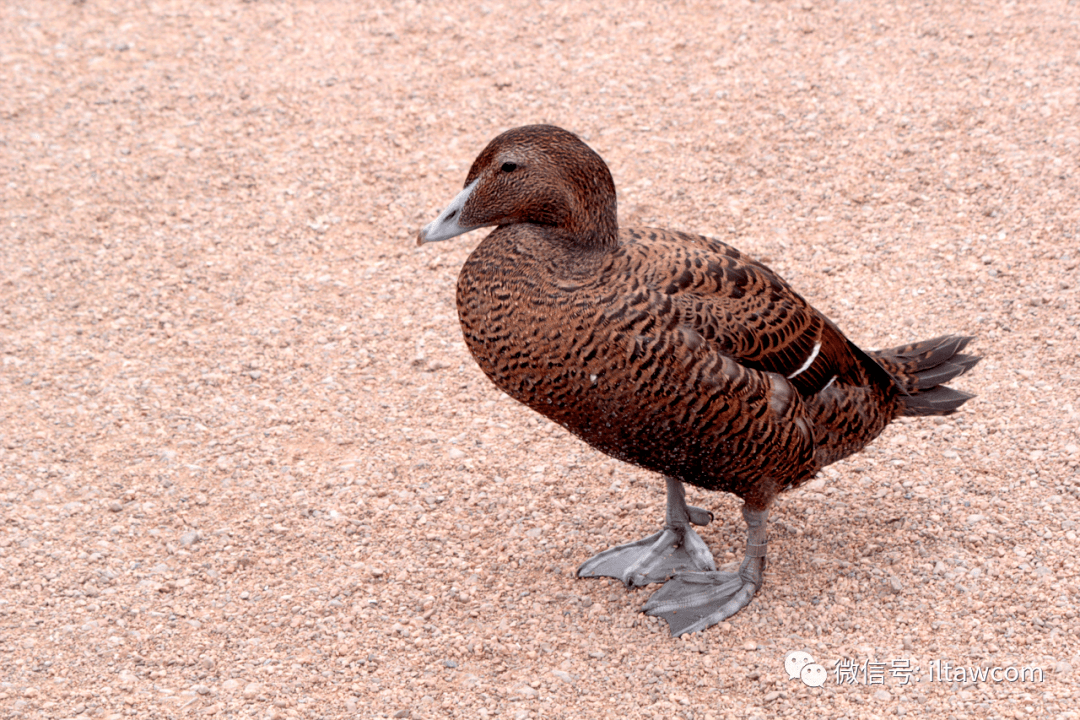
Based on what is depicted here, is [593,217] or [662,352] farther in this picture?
[593,217]

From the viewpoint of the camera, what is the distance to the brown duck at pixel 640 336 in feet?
11.5

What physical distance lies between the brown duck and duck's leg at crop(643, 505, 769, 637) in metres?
0.02

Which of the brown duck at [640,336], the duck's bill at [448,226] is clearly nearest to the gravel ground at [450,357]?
the brown duck at [640,336]

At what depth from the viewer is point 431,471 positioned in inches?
192

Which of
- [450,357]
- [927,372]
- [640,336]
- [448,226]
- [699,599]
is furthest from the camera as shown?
[450,357]

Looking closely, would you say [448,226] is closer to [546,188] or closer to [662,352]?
[546,188]

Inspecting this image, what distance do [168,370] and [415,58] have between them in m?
3.16

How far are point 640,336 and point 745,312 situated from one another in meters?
0.44

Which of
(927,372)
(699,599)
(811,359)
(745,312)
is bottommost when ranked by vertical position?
(699,599)

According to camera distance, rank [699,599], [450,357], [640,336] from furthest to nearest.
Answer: [450,357], [699,599], [640,336]

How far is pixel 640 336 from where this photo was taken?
3.50 meters

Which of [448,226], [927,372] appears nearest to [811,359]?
[927,372]

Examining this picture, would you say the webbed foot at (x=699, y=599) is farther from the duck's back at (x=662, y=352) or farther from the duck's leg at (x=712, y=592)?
the duck's back at (x=662, y=352)

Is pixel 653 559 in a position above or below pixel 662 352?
below
